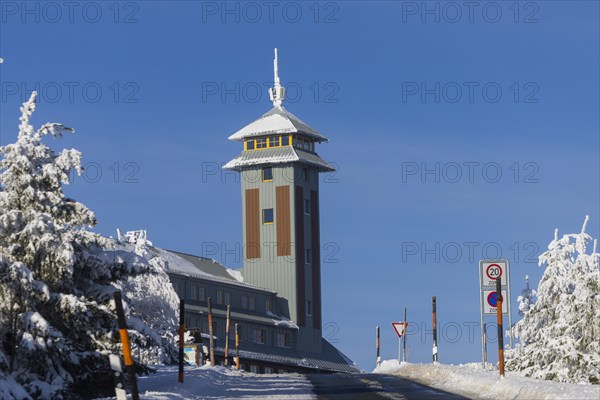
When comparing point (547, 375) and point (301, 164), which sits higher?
point (301, 164)

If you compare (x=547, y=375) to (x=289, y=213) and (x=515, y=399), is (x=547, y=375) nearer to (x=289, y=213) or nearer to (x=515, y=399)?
(x=515, y=399)

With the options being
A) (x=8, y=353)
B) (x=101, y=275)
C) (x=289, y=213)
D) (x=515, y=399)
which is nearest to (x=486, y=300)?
(x=515, y=399)

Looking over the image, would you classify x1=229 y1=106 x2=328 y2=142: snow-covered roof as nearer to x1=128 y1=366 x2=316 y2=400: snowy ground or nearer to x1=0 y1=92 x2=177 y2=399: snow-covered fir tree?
x1=128 y1=366 x2=316 y2=400: snowy ground

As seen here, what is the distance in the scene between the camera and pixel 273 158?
111 metres

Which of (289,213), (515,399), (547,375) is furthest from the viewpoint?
(289,213)

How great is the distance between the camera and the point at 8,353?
28672mm

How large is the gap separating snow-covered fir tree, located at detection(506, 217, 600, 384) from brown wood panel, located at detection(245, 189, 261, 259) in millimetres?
66434

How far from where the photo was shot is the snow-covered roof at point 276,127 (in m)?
113

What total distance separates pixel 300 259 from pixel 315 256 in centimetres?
309

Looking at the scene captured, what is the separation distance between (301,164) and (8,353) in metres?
84.1

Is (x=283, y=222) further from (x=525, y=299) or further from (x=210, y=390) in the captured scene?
(x=210, y=390)

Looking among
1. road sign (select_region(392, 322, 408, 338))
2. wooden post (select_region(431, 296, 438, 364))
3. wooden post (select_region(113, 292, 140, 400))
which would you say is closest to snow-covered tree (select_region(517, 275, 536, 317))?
road sign (select_region(392, 322, 408, 338))

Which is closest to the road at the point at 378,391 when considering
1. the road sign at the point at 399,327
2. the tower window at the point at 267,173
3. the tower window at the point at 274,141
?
the road sign at the point at 399,327

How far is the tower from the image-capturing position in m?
111
